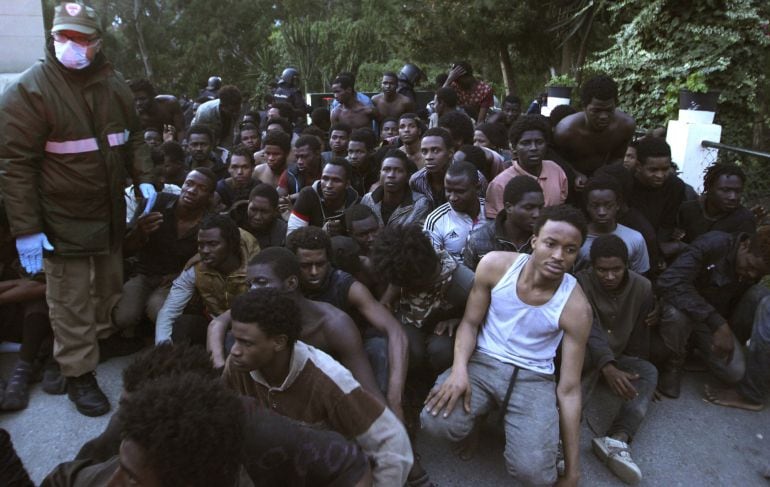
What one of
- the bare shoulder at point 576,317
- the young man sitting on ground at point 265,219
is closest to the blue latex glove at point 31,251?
the young man sitting on ground at point 265,219

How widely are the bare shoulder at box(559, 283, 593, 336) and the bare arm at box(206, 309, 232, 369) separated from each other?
1681 millimetres

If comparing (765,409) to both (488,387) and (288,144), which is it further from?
(288,144)

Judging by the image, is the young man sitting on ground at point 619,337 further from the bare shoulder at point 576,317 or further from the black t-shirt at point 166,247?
the black t-shirt at point 166,247

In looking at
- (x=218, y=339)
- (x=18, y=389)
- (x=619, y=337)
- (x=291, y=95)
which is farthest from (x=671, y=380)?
(x=291, y=95)

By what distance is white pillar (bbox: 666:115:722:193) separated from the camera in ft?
21.9

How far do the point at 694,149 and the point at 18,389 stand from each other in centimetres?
667

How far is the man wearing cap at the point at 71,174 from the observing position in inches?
122

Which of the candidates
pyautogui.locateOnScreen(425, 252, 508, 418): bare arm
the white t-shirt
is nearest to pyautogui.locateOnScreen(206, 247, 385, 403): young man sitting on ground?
pyautogui.locateOnScreen(425, 252, 508, 418): bare arm

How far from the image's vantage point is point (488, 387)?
9.91 feet

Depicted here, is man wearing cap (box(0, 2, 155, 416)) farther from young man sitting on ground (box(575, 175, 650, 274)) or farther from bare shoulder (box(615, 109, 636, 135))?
bare shoulder (box(615, 109, 636, 135))

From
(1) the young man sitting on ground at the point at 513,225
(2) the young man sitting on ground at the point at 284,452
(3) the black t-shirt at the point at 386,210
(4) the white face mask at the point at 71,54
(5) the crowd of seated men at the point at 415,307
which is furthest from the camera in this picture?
(3) the black t-shirt at the point at 386,210

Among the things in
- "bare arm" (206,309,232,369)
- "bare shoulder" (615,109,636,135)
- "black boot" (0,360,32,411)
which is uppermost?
"bare shoulder" (615,109,636,135)

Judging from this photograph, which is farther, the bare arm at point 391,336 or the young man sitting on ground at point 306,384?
the bare arm at point 391,336

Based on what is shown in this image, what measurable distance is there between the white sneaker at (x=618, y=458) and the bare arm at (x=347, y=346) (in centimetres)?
127
